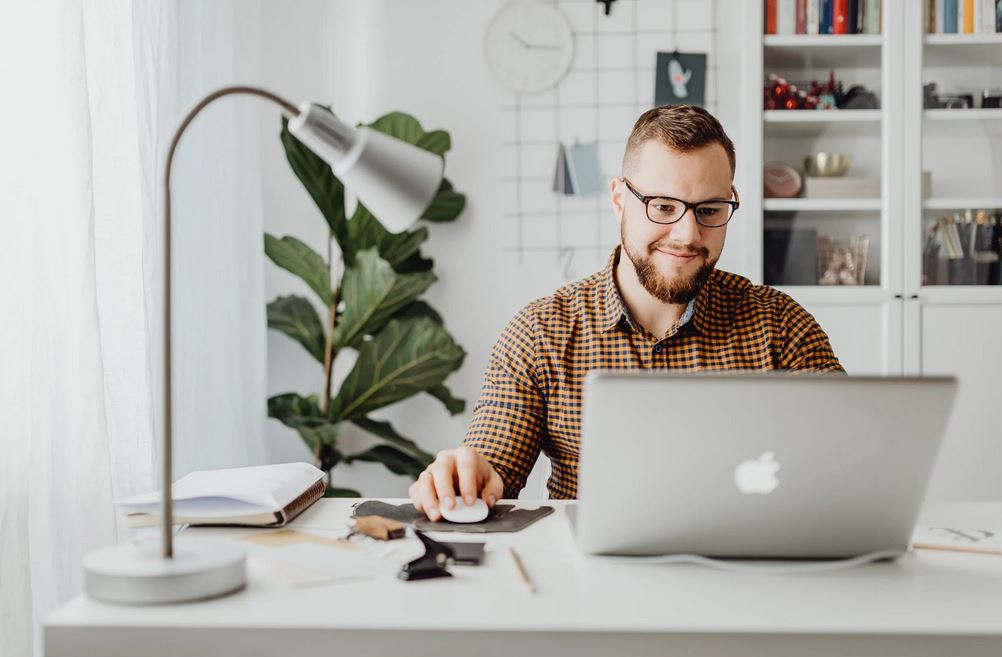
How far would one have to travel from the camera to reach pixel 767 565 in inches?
39.8

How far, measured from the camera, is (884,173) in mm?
2898

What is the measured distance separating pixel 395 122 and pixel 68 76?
1.33 metres

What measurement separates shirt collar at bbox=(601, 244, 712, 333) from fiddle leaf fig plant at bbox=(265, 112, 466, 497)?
1.02 meters

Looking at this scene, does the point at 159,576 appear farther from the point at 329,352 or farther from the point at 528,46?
the point at 528,46

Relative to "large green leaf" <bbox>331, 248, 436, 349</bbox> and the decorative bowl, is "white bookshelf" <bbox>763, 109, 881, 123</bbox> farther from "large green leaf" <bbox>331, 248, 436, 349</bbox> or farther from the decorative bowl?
"large green leaf" <bbox>331, 248, 436, 349</bbox>

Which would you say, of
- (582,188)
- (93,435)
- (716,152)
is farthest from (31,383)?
(582,188)

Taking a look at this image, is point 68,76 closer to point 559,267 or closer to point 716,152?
point 716,152

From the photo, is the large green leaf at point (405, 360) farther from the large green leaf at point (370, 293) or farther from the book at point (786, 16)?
the book at point (786, 16)

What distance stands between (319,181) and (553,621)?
211 cm

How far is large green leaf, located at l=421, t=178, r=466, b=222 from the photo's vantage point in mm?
2947

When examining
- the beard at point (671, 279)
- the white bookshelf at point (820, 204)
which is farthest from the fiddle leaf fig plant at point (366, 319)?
the beard at point (671, 279)

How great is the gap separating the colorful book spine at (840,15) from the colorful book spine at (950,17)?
0.95 feet

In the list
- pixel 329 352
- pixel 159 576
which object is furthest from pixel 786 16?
pixel 159 576

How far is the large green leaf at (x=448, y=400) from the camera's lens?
2.89 m
